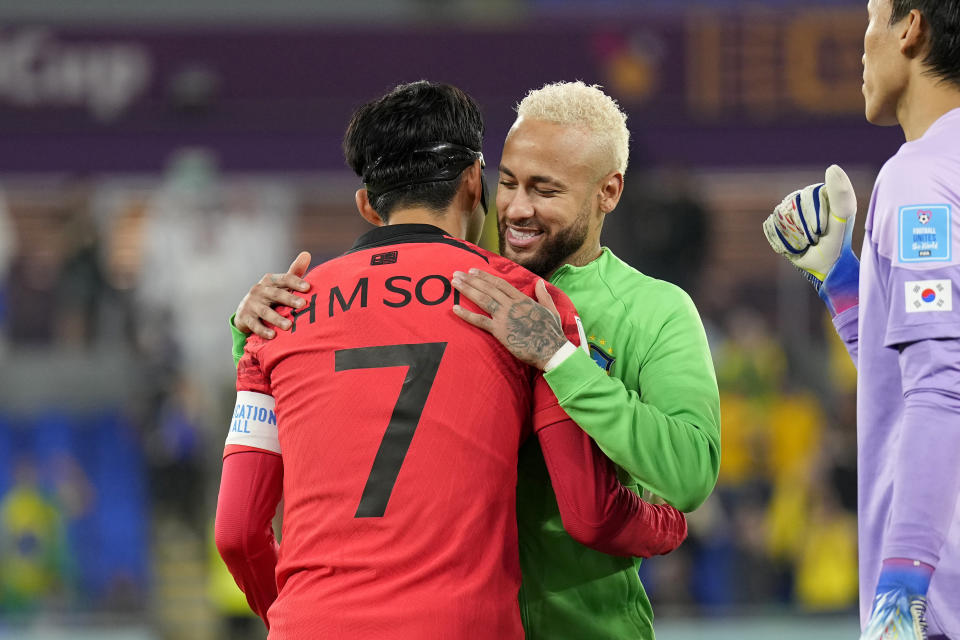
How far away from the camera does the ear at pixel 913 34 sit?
101 inches

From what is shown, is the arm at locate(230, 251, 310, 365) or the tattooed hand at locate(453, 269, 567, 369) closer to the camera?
the tattooed hand at locate(453, 269, 567, 369)

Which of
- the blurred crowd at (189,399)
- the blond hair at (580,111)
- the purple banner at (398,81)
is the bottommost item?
the blurred crowd at (189,399)

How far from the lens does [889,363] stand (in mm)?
2547

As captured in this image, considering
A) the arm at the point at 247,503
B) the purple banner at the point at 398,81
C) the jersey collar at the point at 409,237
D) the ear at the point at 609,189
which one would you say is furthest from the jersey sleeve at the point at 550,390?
the purple banner at the point at 398,81

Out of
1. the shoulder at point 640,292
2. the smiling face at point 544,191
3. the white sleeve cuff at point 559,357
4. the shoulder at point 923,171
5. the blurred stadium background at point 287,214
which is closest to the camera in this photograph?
the shoulder at point 923,171

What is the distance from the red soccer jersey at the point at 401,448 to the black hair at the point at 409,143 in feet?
0.36

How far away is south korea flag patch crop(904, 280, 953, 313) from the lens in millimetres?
2338

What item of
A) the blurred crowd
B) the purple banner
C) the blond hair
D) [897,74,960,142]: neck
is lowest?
the blurred crowd

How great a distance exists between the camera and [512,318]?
2.67 meters

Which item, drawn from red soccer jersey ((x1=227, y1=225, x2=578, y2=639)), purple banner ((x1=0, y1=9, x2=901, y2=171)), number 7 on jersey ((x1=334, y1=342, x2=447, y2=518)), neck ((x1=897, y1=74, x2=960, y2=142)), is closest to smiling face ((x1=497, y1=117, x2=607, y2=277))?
red soccer jersey ((x1=227, y1=225, x2=578, y2=639))

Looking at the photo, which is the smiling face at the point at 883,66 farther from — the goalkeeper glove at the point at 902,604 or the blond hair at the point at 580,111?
the goalkeeper glove at the point at 902,604

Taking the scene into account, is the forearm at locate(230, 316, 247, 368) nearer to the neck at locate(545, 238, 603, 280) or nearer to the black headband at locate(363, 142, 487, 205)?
the black headband at locate(363, 142, 487, 205)

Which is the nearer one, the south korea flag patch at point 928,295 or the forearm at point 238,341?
the south korea flag patch at point 928,295

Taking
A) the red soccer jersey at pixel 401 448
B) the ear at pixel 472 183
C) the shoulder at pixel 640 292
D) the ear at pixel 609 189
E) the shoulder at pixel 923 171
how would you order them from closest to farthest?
the shoulder at pixel 923 171
the red soccer jersey at pixel 401 448
the ear at pixel 472 183
the shoulder at pixel 640 292
the ear at pixel 609 189
